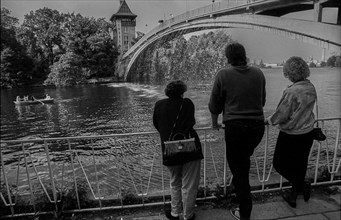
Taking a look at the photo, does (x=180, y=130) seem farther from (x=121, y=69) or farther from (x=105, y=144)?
(x=121, y=69)

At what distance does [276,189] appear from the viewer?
10.2 feet

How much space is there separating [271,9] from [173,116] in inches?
462

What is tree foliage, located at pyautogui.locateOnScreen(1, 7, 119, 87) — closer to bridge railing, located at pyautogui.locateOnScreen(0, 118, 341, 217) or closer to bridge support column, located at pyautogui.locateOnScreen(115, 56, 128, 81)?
bridge support column, located at pyautogui.locateOnScreen(115, 56, 128, 81)

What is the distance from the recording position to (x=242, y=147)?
7.73 ft

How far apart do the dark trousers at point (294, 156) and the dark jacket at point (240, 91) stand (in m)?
0.53

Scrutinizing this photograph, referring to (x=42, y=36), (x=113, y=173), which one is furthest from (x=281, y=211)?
(x=42, y=36)

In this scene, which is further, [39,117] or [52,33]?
[52,33]

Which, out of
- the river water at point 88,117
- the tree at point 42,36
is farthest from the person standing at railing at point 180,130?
the tree at point 42,36

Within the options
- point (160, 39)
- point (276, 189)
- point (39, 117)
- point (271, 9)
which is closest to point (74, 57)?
point (160, 39)

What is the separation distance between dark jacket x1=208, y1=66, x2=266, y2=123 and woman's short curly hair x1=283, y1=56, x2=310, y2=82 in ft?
1.30

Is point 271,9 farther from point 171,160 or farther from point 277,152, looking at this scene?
point 171,160

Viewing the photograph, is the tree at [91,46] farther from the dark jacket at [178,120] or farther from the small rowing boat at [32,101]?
the dark jacket at [178,120]

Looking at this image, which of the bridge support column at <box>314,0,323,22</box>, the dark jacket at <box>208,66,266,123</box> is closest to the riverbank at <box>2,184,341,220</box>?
the dark jacket at <box>208,66,266,123</box>

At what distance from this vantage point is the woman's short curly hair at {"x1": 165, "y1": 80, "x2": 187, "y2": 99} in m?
2.34
